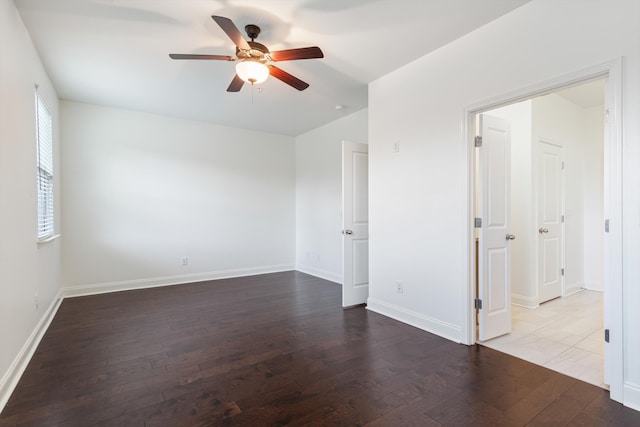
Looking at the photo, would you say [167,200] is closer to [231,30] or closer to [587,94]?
[231,30]

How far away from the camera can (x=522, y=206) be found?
3.96m

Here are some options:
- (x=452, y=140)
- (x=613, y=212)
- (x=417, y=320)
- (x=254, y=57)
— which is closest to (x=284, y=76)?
(x=254, y=57)

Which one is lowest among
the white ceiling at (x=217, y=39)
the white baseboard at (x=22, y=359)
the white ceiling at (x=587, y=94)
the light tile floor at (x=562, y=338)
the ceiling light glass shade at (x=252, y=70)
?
the light tile floor at (x=562, y=338)

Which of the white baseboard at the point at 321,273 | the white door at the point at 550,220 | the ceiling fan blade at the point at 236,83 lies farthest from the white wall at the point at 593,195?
the ceiling fan blade at the point at 236,83

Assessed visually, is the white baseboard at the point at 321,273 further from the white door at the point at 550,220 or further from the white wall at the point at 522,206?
the white door at the point at 550,220

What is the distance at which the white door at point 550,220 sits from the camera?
13.4ft

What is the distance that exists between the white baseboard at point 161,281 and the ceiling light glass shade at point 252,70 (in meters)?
3.88

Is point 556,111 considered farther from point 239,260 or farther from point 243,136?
point 239,260

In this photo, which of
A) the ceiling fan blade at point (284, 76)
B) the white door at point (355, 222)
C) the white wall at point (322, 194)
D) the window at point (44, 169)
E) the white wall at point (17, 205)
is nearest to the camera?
the white wall at point (17, 205)

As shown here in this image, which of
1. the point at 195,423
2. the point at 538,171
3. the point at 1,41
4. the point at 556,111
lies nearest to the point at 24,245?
the point at 1,41

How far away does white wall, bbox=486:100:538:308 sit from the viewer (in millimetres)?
3898

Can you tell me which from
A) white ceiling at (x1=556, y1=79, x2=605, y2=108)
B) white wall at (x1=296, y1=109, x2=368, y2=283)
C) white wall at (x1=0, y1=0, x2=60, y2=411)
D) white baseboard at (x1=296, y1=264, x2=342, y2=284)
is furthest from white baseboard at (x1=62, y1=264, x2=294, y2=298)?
white ceiling at (x1=556, y1=79, x2=605, y2=108)

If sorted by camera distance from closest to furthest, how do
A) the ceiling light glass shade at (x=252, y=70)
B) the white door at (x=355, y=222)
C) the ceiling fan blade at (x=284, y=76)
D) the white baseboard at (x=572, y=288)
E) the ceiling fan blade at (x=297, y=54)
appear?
the ceiling fan blade at (x=297, y=54), the ceiling light glass shade at (x=252, y=70), the ceiling fan blade at (x=284, y=76), the white door at (x=355, y=222), the white baseboard at (x=572, y=288)

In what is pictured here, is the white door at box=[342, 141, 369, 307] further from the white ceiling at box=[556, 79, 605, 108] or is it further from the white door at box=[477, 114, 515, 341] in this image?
the white ceiling at box=[556, 79, 605, 108]
